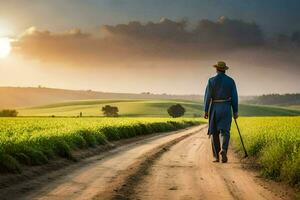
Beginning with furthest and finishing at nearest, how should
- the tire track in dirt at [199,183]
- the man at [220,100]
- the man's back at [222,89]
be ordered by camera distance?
the man's back at [222,89] → the man at [220,100] → the tire track in dirt at [199,183]

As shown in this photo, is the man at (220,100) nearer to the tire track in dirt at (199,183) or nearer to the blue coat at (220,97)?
the blue coat at (220,97)

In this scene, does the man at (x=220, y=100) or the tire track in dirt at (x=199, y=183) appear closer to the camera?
the tire track in dirt at (x=199, y=183)

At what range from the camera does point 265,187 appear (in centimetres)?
1208

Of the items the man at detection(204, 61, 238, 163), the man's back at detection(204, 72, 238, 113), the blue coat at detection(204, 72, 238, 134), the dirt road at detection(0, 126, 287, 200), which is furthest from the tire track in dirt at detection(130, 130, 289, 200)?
the man's back at detection(204, 72, 238, 113)

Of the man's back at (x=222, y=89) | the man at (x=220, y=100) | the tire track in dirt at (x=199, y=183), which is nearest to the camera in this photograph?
the tire track in dirt at (x=199, y=183)

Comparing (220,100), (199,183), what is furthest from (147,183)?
(220,100)

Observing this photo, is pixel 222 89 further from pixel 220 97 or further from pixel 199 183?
pixel 199 183

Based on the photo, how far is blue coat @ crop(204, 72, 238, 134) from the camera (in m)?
17.9

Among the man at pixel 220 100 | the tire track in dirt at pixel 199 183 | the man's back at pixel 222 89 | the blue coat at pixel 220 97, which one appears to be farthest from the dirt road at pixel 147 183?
the man's back at pixel 222 89

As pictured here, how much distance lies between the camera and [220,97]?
18094 mm

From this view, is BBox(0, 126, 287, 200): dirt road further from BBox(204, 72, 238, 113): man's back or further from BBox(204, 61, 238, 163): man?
BBox(204, 72, 238, 113): man's back

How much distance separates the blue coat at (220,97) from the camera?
17.9m

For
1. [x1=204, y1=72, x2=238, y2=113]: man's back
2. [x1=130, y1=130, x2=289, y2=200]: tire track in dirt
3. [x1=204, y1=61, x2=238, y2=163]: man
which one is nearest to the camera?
[x1=130, y1=130, x2=289, y2=200]: tire track in dirt

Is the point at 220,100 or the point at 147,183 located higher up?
the point at 220,100
